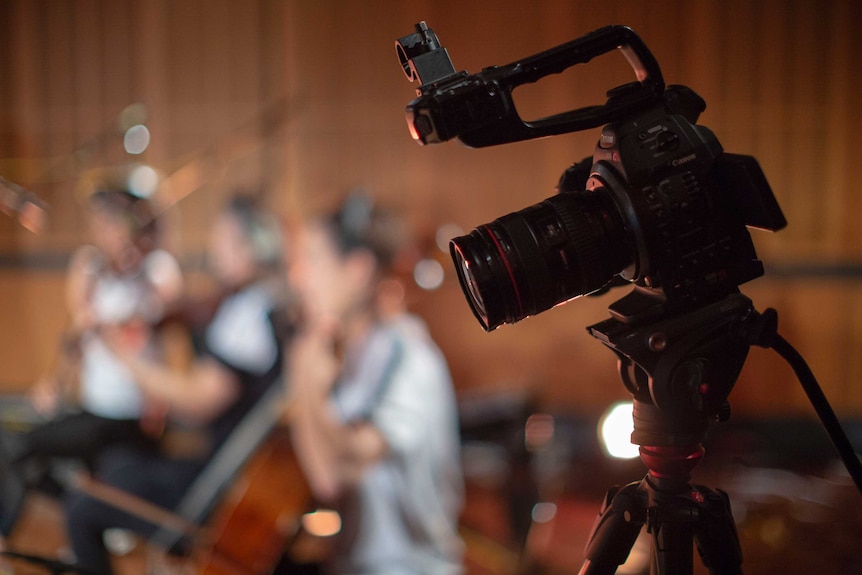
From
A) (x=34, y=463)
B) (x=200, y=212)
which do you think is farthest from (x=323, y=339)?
(x=200, y=212)

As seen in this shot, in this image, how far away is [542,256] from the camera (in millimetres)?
827

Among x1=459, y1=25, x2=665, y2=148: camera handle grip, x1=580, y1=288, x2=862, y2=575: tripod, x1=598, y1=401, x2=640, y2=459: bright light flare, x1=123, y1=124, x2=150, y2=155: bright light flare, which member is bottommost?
x1=598, y1=401, x2=640, y2=459: bright light flare

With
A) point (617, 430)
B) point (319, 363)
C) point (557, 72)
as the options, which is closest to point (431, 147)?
point (617, 430)

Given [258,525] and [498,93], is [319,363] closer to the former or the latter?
[258,525]

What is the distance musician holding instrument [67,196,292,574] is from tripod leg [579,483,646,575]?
64.5 inches

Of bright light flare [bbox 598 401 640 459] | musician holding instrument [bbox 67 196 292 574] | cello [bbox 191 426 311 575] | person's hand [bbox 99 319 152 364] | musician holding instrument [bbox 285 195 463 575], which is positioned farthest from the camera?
person's hand [bbox 99 319 152 364]

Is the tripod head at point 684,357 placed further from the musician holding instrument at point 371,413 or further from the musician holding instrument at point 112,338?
the musician holding instrument at point 112,338

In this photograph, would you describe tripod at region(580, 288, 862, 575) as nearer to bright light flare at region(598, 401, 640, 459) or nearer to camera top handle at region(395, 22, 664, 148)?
camera top handle at region(395, 22, 664, 148)

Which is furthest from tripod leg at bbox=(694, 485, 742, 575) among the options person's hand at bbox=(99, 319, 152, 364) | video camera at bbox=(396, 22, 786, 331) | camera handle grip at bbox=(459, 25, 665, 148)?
person's hand at bbox=(99, 319, 152, 364)

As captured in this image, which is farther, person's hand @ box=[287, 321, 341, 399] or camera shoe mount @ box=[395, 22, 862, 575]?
person's hand @ box=[287, 321, 341, 399]

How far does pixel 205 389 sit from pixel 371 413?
31.5 inches

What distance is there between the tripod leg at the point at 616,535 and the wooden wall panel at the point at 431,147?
10.4ft

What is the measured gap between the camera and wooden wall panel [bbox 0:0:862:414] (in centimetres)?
399

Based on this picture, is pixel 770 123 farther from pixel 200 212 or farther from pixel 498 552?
pixel 200 212
